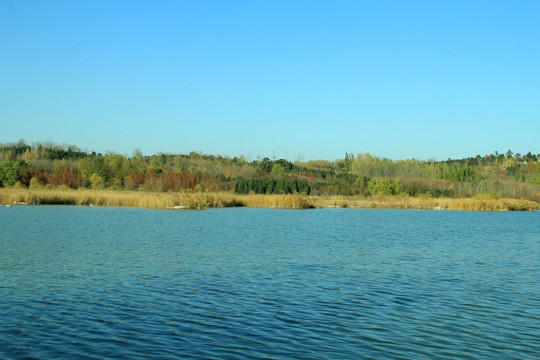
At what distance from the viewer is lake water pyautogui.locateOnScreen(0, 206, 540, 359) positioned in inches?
309

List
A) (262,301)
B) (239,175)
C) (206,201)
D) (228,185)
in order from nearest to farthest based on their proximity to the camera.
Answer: (262,301)
(206,201)
(228,185)
(239,175)

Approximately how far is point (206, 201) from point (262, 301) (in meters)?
39.4

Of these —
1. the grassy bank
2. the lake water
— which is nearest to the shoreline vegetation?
the grassy bank

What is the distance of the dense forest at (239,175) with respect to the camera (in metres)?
75.8

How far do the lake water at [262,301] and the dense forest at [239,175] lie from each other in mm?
51042

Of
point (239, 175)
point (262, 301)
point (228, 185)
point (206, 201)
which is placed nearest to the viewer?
point (262, 301)

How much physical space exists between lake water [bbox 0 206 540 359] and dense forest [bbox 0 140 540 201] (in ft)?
167

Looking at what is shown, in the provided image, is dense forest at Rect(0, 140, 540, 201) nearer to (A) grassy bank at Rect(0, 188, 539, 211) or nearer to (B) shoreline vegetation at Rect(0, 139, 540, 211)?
(B) shoreline vegetation at Rect(0, 139, 540, 211)

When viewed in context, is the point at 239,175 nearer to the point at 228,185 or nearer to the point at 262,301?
the point at 228,185

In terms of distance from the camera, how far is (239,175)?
11656 centimetres

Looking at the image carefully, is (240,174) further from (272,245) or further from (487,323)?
(487,323)

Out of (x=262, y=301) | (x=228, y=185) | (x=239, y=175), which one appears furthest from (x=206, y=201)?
(x=239, y=175)

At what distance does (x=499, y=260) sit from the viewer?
1738 cm

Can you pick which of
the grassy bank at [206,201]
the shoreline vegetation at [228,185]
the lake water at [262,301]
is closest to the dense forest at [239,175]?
the shoreline vegetation at [228,185]
